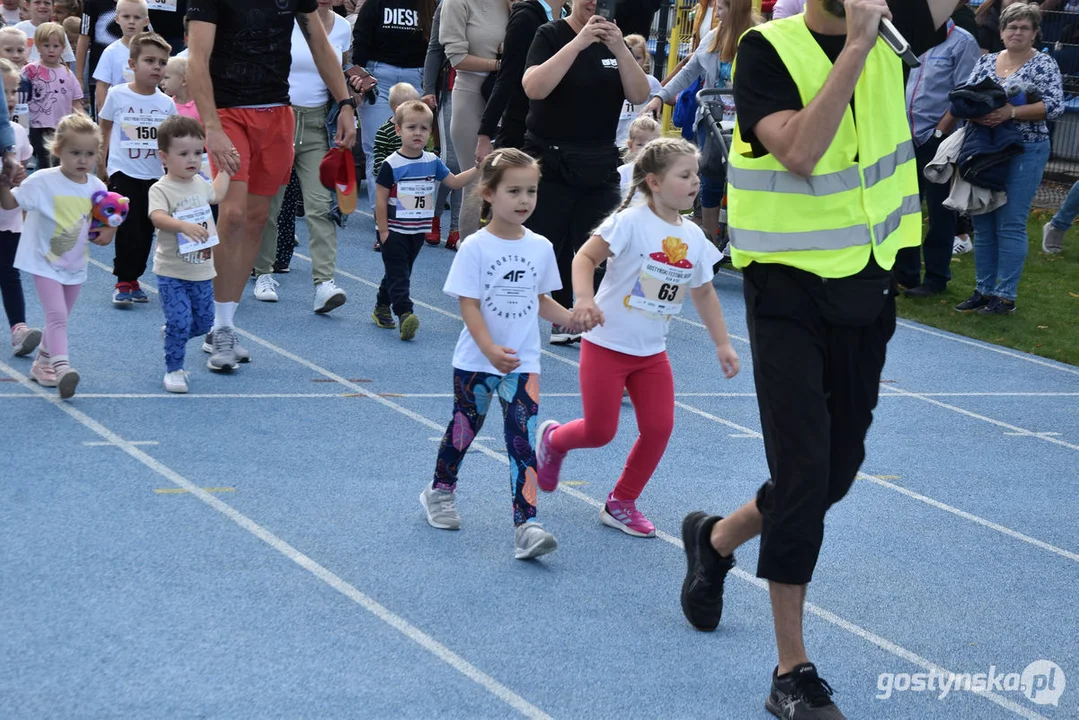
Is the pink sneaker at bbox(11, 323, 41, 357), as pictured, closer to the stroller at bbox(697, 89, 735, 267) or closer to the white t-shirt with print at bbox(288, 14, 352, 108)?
the white t-shirt with print at bbox(288, 14, 352, 108)

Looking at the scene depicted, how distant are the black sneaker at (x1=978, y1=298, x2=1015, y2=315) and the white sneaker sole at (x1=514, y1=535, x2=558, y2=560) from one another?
6.94m

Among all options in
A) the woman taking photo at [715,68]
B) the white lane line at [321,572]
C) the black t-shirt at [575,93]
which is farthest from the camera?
the woman taking photo at [715,68]

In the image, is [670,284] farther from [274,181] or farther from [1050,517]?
[274,181]

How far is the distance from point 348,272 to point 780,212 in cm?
737

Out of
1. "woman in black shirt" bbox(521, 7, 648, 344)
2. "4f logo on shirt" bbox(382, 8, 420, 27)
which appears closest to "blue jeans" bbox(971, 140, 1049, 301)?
"woman in black shirt" bbox(521, 7, 648, 344)

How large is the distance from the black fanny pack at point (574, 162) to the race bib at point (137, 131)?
2571 mm

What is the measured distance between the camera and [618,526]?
217 inches

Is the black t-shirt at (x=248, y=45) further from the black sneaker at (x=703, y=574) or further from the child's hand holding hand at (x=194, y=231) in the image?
the black sneaker at (x=703, y=574)

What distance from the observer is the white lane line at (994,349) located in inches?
A: 380

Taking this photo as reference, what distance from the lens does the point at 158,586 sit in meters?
4.52

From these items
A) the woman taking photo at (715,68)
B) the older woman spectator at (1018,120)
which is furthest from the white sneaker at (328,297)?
the older woman spectator at (1018,120)

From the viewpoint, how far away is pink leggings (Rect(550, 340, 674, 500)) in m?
5.37

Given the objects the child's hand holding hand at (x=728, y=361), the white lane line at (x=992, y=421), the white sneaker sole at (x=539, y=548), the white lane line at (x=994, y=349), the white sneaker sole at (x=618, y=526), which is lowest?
the white lane line at (x=992, y=421)

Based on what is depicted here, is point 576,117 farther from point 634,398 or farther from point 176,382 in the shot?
point 634,398
